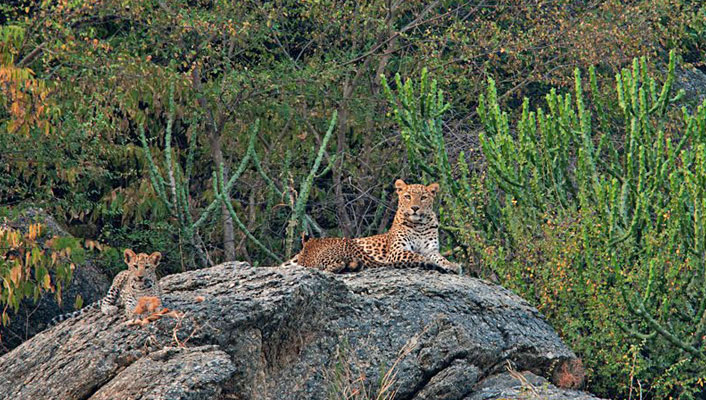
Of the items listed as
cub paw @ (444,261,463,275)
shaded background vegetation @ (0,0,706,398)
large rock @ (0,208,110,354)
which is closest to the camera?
cub paw @ (444,261,463,275)

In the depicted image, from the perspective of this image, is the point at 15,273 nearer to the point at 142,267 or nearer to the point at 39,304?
the point at 142,267

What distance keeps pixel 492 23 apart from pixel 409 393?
357 inches

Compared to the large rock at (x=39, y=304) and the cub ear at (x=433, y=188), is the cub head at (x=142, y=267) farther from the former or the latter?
the large rock at (x=39, y=304)

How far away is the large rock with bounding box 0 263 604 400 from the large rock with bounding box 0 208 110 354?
4311 mm

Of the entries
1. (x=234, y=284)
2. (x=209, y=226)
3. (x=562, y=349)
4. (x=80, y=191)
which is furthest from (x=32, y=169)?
(x=562, y=349)

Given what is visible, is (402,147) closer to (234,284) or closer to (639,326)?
(639,326)

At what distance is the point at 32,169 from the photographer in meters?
16.9

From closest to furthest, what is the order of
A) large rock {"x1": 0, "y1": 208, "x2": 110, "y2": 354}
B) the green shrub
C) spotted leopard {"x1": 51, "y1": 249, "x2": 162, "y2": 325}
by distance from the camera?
spotted leopard {"x1": 51, "y1": 249, "x2": 162, "y2": 325} < the green shrub < large rock {"x1": 0, "y1": 208, "x2": 110, "y2": 354}

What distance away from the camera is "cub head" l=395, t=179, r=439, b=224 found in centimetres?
1347

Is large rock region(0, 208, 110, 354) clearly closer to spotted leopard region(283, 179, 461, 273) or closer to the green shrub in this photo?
spotted leopard region(283, 179, 461, 273)

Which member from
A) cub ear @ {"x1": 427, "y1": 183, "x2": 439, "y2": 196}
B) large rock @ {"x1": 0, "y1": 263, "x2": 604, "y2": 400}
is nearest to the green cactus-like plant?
cub ear @ {"x1": 427, "y1": 183, "x2": 439, "y2": 196}

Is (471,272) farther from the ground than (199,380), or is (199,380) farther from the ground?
(199,380)

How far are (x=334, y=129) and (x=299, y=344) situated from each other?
909 cm

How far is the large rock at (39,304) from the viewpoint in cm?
1534
